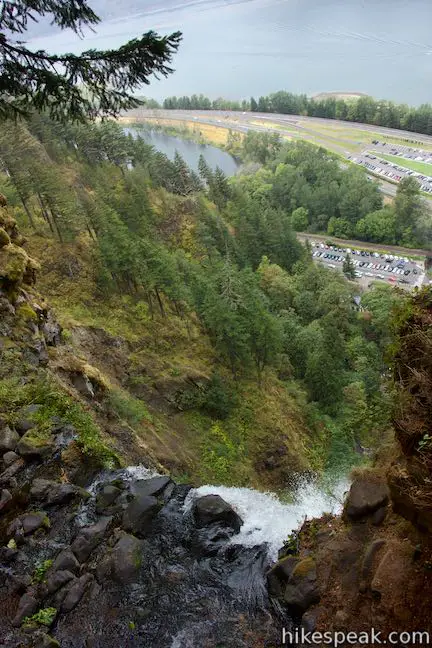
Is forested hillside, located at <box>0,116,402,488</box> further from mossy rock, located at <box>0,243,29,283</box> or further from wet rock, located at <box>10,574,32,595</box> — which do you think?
wet rock, located at <box>10,574,32,595</box>

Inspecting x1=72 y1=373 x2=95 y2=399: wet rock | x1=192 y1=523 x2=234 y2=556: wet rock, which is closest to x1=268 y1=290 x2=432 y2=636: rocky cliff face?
x1=192 y1=523 x2=234 y2=556: wet rock

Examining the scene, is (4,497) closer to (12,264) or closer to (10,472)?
(10,472)

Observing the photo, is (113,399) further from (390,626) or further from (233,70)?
(233,70)

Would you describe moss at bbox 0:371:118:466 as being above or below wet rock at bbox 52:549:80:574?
above

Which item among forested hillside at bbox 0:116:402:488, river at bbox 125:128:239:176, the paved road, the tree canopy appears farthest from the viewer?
river at bbox 125:128:239:176

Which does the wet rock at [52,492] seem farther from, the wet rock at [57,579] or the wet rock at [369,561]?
the wet rock at [369,561]

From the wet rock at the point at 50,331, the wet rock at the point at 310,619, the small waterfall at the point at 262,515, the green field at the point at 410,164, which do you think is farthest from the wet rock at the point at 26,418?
the green field at the point at 410,164
